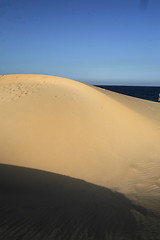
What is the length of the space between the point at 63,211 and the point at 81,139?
348cm

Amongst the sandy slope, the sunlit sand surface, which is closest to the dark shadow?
the sunlit sand surface

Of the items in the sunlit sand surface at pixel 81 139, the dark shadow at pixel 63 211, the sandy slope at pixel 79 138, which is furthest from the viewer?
the sandy slope at pixel 79 138

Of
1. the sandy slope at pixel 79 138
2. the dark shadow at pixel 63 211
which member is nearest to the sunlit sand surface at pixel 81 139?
the sandy slope at pixel 79 138

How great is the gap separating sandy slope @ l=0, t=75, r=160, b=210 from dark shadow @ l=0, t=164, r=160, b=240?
566 mm

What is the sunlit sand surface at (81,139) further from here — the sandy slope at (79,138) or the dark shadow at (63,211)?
the dark shadow at (63,211)

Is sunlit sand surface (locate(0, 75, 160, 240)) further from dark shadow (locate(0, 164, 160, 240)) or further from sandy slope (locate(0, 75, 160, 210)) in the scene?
dark shadow (locate(0, 164, 160, 240))

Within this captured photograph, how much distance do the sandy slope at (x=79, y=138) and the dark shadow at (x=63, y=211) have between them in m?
0.57

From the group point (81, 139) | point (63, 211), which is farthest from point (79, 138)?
point (63, 211)

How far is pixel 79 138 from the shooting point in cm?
639

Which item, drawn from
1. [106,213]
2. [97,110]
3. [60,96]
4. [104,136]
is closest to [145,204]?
[106,213]

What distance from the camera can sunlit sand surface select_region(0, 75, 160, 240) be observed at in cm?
490

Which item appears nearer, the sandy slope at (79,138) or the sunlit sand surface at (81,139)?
the sunlit sand surface at (81,139)

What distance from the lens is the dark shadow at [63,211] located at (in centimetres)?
231

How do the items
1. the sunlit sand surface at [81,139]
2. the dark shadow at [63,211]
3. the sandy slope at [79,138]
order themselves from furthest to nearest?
the sandy slope at [79,138]
the sunlit sand surface at [81,139]
the dark shadow at [63,211]
